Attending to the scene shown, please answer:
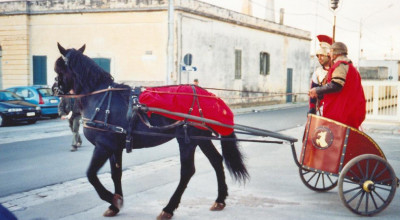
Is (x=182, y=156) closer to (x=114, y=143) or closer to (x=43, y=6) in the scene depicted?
(x=114, y=143)

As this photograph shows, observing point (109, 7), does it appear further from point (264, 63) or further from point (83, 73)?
point (83, 73)

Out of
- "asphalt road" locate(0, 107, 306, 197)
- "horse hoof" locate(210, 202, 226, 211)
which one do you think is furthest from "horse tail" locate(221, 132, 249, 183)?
"asphalt road" locate(0, 107, 306, 197)

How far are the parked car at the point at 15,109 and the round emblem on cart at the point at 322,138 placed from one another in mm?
13256

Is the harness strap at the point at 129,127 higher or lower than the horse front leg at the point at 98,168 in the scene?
higher

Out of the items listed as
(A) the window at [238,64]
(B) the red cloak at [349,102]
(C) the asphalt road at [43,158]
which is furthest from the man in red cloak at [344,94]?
(A) the window at [238,64]

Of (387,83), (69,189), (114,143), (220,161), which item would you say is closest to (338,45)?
(220,161)

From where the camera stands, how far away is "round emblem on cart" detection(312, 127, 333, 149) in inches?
203

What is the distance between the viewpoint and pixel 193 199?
19.0 feet

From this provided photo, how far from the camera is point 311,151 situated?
17.3ft

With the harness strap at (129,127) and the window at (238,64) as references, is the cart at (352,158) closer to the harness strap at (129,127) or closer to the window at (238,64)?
the harness strap at (129,127)

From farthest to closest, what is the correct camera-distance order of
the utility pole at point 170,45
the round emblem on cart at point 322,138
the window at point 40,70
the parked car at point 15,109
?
the window at point 40,70 → the utility pole at point 170,45 → the parked car at point 15,109 → the round emblem on cart at point 322,138

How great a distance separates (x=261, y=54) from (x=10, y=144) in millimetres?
21597

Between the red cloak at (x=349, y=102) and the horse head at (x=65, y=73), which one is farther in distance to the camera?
the red cloak at (x=349, y=102)

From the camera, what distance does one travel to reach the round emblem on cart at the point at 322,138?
5148 mm
